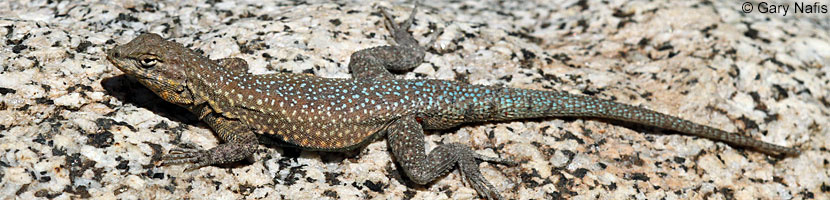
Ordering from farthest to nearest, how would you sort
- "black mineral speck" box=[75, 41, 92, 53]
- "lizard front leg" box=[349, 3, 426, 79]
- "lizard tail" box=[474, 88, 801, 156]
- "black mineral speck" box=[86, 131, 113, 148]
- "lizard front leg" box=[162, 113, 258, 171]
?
"lizard front leg" box=[349, 3, 426, 79]
"lizard tail" box=[474, 88, 801, 156]
"black mineral speck" box=[75, 41, 92, 53]
"lizard front leg" box=[162, 113, 258, 171]
"black mineral speck" box=[86, 131, 113, 148]

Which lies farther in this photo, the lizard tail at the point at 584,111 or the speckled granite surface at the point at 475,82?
the lizard tail at the point at 584,111

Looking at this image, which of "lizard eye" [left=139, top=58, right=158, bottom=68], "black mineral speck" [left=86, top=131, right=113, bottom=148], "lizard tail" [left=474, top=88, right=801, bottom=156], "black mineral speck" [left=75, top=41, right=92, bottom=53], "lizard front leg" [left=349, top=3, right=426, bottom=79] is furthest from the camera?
"lizard front leg" [left=349, top=3, right=426, bottom=79]

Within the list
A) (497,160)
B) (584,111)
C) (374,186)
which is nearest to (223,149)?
(374,186)

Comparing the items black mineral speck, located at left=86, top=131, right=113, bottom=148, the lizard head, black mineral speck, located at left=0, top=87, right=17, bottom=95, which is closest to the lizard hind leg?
the lizard head

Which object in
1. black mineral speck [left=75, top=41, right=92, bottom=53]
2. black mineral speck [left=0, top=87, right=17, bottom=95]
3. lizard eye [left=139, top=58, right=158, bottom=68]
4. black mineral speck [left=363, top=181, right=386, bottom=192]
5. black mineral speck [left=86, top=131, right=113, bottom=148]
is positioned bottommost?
black mineral speck [left=363, top=181, right=386, bottom=192]

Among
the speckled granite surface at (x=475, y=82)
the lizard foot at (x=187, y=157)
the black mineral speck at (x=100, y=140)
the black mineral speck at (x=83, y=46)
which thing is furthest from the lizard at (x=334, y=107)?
the black mineral speck at (x=83, y=46)

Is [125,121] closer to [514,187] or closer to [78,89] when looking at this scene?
[78,89]

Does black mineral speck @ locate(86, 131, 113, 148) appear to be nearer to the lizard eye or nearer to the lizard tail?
the lizard eye

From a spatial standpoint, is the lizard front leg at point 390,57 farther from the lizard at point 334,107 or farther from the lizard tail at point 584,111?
the lizard tail at point 584,111

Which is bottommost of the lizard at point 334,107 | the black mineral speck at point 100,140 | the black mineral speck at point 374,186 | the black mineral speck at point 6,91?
the black mineral speck at point 374,186
